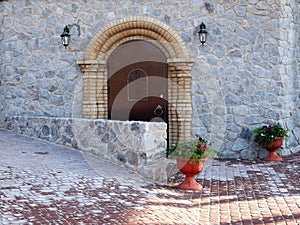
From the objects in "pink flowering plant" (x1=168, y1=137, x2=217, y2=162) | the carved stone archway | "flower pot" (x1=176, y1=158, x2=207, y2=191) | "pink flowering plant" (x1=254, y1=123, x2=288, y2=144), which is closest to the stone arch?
the carved stone archway

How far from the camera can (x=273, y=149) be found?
8922mm

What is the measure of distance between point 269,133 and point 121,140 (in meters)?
3.56

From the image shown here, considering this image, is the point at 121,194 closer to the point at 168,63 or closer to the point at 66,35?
the point at 168,63

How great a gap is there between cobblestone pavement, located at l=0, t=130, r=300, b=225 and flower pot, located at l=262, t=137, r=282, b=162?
Answer: 36.7 inches

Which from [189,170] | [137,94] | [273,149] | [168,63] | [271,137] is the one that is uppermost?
[168,63]

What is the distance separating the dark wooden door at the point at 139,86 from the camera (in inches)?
377

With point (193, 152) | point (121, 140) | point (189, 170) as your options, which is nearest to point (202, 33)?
point (121, 140)

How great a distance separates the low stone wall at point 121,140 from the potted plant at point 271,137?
293cm

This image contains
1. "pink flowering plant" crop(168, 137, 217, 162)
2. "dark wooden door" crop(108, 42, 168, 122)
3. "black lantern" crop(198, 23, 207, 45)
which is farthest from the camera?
"dark wooden door" crop(108, 42, 168, 122)

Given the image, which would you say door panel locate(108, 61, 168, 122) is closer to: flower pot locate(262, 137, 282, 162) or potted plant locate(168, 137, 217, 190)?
flower pot locate(262, 137, 282, 162)

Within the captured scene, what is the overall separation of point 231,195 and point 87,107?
456 cm

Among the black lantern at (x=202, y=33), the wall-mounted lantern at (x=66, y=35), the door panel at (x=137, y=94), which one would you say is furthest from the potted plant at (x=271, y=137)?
the wall-mounted lantern at (x=66, y=35)

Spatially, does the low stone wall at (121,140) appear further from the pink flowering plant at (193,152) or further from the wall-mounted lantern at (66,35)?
the wall-mounted lantern at (66,35)

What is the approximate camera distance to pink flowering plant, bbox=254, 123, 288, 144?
28.8 feet
